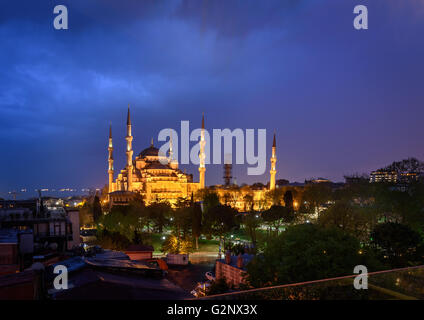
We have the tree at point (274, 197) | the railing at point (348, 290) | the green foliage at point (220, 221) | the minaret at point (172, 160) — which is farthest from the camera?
the minaret at point (172, 160)

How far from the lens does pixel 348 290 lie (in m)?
4.17

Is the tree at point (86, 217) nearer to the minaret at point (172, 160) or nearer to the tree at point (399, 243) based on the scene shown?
the minaret at point (172, 160)

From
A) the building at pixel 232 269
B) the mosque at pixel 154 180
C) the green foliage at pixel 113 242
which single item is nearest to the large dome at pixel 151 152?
the mosque at pixel 154 180

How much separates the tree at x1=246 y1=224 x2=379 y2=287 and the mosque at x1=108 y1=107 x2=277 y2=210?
1975 inches

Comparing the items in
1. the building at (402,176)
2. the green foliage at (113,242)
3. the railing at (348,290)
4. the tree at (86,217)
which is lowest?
the tree at (86,217)

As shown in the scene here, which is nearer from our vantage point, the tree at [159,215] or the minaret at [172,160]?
the tree at [159,215]

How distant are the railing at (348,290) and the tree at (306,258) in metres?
5.49

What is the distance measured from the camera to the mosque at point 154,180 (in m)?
61.0

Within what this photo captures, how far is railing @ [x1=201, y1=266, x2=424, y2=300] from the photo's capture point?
3.84 meters

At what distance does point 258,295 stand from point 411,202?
85.5 feet

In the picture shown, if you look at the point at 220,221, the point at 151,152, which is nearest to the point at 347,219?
the point at 220,221

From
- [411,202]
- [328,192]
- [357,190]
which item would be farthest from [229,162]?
[411,202]

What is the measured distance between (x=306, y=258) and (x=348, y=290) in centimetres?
607

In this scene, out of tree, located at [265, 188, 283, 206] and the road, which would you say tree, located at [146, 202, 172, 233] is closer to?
the road
